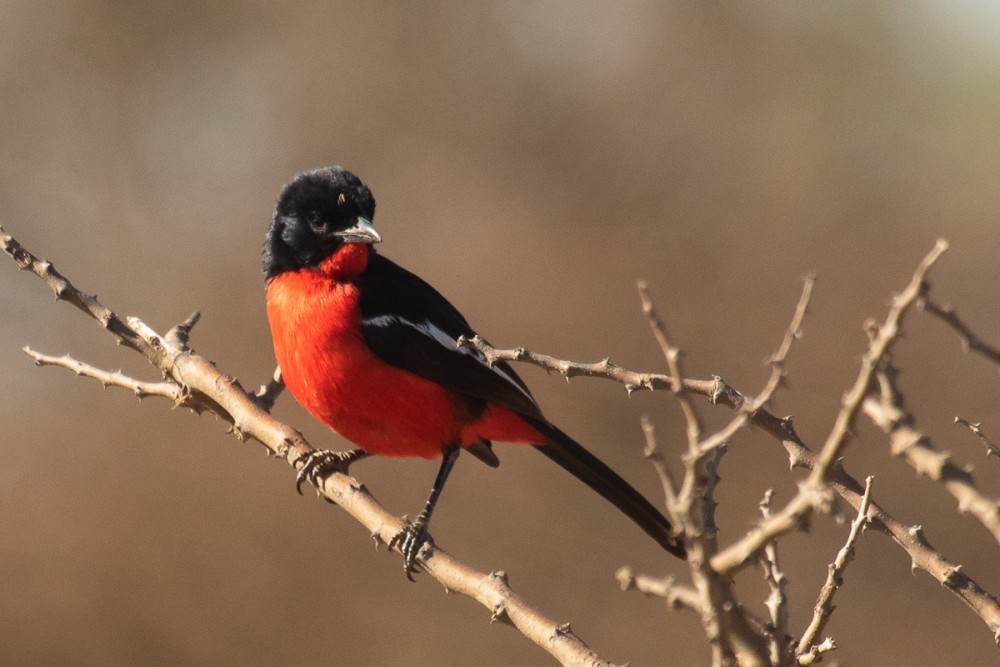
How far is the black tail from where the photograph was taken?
13.2ft

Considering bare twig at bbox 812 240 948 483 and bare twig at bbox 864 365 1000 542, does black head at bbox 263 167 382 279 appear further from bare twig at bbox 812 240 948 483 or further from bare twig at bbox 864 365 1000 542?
bare twig at bbox 812 240 948 483

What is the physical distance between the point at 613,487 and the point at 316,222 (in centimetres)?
148

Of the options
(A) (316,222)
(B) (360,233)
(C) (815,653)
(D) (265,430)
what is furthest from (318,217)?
(C) (815,653)

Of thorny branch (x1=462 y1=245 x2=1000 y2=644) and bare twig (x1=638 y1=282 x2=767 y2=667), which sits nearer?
bare twig (x1=638 y1=282 x2=767 y2=667)

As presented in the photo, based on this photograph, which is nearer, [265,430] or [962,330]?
[962,330]

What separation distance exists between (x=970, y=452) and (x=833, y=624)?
58.4 inches

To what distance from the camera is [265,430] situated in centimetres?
367

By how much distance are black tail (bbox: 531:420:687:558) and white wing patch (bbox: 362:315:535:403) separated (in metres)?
0.21

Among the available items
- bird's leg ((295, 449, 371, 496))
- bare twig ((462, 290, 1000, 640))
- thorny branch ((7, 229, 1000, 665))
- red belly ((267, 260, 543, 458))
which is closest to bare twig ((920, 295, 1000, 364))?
thorny branch ((7, 229, 1000, 665))

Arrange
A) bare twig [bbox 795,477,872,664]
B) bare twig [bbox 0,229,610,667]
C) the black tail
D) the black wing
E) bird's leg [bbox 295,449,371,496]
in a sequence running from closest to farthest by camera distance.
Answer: bare twig [bbox 795,477,872,664], bare twig [bbox 0,229,610,667], bird's leg [bbox 295,449,371,496], the black tail, the black wing

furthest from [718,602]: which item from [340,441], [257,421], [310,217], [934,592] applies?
[934,592]

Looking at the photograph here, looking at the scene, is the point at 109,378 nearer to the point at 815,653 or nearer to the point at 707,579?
the point at 815,653

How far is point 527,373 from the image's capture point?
313 inches

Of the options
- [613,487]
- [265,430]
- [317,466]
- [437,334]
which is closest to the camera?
[265,430]
